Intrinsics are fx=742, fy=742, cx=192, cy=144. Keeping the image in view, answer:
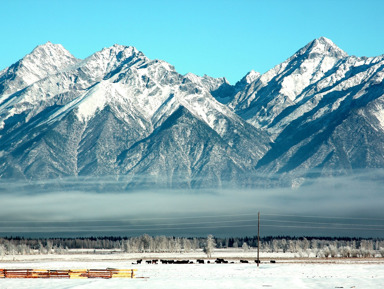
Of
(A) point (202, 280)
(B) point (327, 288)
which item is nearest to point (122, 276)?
(A) point (202, 280)

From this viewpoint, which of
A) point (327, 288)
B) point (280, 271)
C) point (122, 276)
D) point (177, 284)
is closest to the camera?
point (327, 288)

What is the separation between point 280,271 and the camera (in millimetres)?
155875

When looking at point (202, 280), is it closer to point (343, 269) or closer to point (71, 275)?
point (71, 275)

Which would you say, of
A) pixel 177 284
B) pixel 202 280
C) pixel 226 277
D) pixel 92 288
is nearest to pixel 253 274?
pixel 226 277

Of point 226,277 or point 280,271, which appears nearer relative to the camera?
point 226,277

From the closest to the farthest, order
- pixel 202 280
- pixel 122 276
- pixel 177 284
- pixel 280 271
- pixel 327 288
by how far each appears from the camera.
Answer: pixel 327 288 → pixel 177 284 → pixel 202 280 → pixel 122 276 → pixel 280 271

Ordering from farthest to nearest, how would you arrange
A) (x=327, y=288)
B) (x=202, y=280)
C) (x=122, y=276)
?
(x=122, y=276)
(x=202, y=280)
(x=327, y=288)

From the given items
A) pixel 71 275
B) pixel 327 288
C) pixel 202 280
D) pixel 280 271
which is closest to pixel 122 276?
pixel 71 275

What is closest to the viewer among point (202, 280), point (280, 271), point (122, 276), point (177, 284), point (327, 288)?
point (327, 288)

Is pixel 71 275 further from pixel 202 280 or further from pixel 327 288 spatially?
pixel 327 288

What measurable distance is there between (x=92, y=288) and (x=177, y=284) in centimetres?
1440

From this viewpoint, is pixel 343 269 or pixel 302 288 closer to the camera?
pixel 302 288

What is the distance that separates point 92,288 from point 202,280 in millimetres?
21967

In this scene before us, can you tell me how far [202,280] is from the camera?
13250cm
